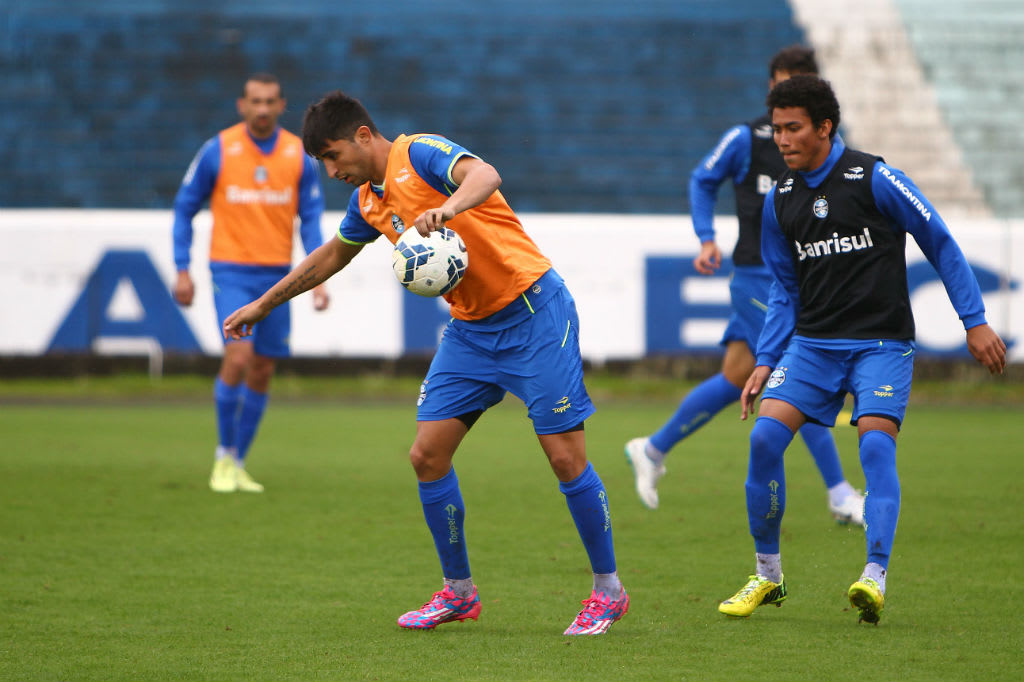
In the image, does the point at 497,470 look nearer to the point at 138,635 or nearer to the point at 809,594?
the point at 809,594

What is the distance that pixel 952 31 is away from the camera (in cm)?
1883

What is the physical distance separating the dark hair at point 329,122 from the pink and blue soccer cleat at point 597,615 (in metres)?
1.81

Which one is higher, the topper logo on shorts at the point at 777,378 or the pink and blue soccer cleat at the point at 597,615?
the topper logo on shorts at the point at 777,378

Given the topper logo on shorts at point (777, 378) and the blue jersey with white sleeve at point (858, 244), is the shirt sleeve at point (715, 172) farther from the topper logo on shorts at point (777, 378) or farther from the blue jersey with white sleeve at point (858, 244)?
the topper logo on shorts at point (777, 378)

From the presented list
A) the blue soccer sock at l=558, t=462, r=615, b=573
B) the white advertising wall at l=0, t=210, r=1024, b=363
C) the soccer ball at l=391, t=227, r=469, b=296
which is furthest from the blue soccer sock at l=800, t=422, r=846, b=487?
the white advertising wall at l=0, t=210, r=1024, b=363

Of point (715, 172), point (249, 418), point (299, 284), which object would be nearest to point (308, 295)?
point (249, 418)

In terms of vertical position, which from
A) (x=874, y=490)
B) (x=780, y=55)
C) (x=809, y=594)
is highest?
(x=780, y=55)

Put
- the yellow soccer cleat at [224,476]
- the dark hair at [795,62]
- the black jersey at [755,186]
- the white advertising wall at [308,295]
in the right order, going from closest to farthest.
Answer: the dark hair at [795,62]
the black jersey at [755,186]
the yellow soccer cleat at [224,476]
the white advertising wall at [308,295]

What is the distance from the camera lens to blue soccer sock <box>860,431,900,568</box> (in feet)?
14.9

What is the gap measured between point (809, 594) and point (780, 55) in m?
2.78

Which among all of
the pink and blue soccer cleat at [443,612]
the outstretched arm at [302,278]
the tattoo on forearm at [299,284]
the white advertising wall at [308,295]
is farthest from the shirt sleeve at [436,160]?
the white advertising wall at [308,295]

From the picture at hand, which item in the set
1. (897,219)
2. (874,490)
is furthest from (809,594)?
(897,219)

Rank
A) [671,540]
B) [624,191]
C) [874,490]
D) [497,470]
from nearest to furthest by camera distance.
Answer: [874,490], [671,540], [497,470], [624,191]

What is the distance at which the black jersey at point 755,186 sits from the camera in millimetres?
6930
